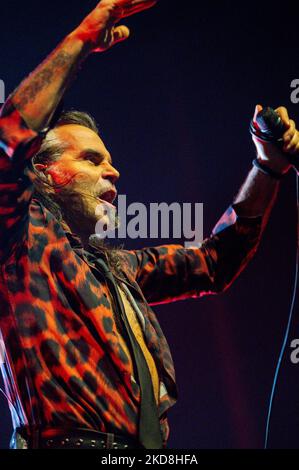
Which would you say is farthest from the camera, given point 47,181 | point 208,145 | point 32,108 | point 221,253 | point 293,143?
point 208,145

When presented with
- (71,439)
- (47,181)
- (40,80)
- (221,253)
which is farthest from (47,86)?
(221,253)

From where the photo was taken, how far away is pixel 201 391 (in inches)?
91.0

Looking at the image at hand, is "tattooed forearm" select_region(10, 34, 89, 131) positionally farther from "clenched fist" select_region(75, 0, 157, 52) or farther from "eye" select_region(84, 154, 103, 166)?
"eye" select_region(84, 154, 103, 166)

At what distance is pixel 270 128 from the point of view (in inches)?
67.9

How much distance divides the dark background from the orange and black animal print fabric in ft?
2.77

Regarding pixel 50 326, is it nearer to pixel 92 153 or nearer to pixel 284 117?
pixel 92 153

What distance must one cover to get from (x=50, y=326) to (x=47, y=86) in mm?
465

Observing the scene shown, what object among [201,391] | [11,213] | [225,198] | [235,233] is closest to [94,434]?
[11,213]

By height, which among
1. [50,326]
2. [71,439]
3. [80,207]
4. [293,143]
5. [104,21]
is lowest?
[71,439]

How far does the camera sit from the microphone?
1.70m

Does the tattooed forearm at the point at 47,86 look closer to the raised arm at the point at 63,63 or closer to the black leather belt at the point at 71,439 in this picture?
the raised arm at the point at 63,63

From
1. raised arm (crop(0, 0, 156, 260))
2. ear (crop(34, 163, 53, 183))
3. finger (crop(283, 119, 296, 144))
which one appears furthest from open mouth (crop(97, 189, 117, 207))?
finger (crop(283, 119, 296, 144))

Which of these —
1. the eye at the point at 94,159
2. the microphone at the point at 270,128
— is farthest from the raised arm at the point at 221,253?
the eye at the point at 94,159

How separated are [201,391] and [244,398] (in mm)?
148
